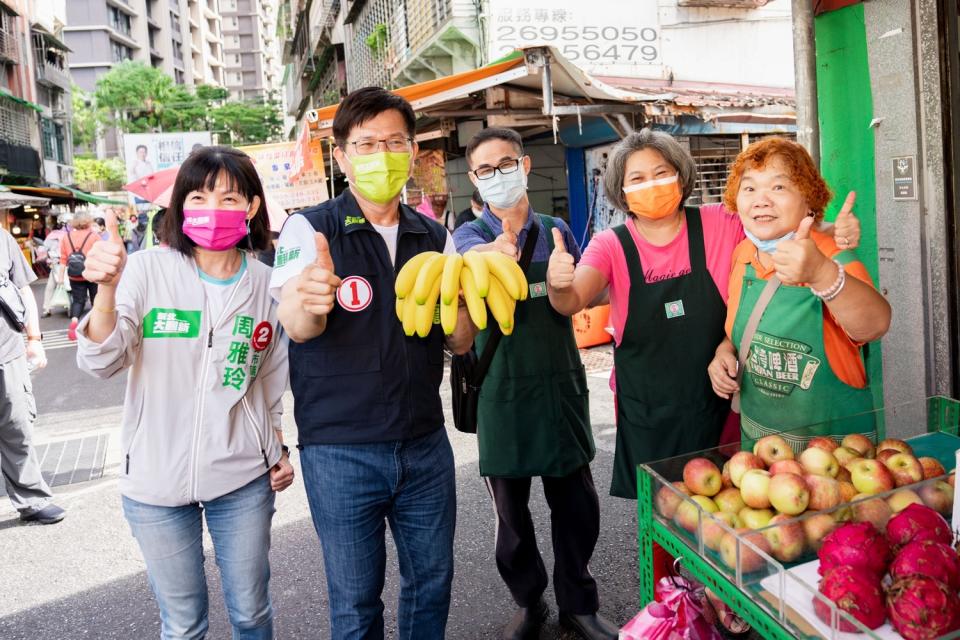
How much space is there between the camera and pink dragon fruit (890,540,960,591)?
168cm

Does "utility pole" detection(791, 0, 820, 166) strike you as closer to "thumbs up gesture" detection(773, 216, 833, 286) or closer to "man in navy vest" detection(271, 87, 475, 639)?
"thumbs up gesture" detection(773, 216, 833, 286)

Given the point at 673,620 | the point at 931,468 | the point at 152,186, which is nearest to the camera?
the point at 931,468

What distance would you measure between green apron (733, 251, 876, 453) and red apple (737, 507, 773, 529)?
392mm

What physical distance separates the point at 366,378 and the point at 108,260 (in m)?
0.86

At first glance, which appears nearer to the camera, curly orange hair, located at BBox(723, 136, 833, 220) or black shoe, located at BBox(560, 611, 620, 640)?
curly orange hair, located at BBox(723, 136, 833, 220)

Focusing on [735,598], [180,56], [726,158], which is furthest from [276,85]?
[735,598]

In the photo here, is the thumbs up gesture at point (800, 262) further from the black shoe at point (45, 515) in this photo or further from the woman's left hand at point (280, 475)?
the black shoe at point (45, 515)

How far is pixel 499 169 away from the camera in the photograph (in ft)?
11.1

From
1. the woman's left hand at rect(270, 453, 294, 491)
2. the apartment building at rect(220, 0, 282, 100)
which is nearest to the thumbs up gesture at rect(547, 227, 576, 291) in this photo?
the woman's left hand at rect(270, 453, 294, 491)

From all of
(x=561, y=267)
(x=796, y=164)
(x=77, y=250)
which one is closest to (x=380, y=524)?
(x=561, y=267)

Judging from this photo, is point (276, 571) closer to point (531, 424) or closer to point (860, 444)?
point (531, 424)

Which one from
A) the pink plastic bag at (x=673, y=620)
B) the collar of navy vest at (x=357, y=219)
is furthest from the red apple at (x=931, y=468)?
the collar of navy vest at (x=357, y=219)

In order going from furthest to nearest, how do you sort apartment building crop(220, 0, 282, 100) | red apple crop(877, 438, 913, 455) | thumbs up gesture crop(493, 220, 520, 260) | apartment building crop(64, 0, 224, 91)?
apartment building crop(220, 0, 282, 100), apartment building crop(64, 0, 224, 91), thumbs up gesture crop(493, 220, 520, 260), red apple crop(877, 438, 913, 455)

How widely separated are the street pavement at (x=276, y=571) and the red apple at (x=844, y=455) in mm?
1723
